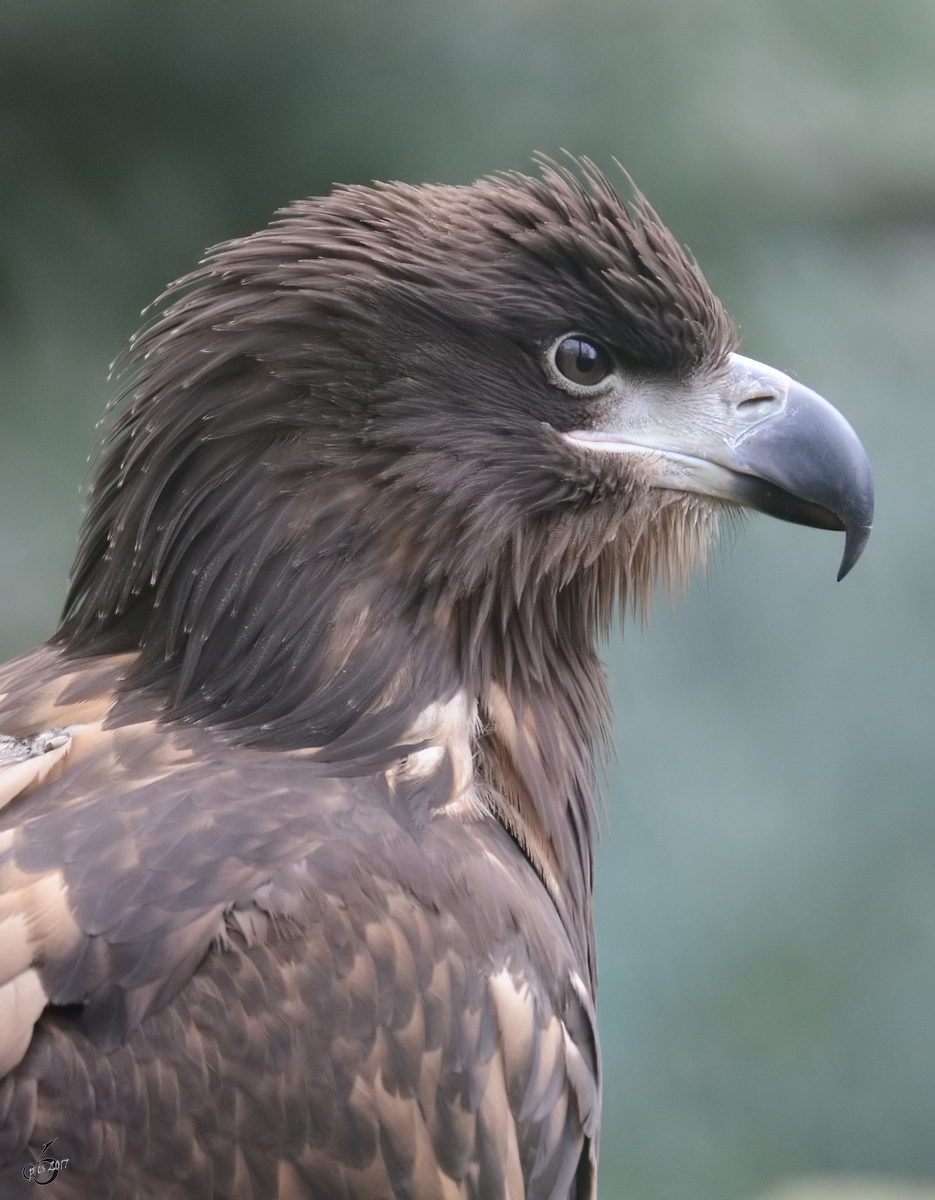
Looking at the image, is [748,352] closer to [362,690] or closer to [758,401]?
[758,401]

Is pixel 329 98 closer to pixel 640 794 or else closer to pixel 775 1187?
pixel 640 794

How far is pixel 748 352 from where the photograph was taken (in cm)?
440

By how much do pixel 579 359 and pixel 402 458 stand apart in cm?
30

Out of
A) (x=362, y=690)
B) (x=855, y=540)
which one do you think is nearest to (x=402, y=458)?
(x=362, y=690)

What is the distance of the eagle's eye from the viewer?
192 centimetres

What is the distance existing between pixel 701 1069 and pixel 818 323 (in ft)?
7.83

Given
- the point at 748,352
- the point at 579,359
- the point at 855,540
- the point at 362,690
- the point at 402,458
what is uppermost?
the point at 748,352

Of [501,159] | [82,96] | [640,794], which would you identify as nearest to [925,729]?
[640,794]

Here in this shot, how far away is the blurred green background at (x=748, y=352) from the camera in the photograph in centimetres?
440

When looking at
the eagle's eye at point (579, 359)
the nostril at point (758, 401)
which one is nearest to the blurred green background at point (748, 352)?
the nostril at point (758, 401)
